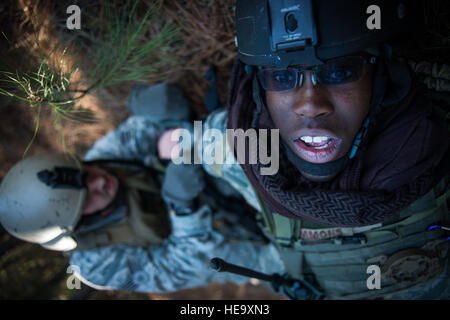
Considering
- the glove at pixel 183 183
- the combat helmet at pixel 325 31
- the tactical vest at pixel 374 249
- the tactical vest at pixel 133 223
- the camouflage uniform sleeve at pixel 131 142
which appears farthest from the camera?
the camouflage uniform sleeve at pixel 131 142

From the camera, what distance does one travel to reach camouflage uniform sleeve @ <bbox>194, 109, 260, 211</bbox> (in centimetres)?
139

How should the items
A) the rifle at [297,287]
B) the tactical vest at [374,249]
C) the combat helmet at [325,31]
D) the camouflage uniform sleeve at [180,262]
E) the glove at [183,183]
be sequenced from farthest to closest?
the camouflage uniform sleeve at [180,262]
the glove at [183,183]
the rifle at [297,287]
the tactical vest at [374,249]
the combat helmet at [325,31]

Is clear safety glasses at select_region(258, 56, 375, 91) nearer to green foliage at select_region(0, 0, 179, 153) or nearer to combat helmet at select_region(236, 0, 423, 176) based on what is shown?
combat helmet at select_region(236, 0, 423, 176)

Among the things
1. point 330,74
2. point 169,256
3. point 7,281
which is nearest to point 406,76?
point 330,74

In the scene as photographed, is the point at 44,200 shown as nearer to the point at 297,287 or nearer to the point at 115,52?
the point at 115,52

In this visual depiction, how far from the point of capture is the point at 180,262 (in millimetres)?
1783

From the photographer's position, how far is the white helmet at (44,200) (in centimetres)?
149

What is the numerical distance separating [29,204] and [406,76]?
1769mm

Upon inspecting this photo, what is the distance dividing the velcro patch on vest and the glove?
65 cm

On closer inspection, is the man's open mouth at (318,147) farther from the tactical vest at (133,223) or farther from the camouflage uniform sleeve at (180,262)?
the tactical vest at (133,223)

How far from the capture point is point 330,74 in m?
0.94

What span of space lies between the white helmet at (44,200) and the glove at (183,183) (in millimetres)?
495

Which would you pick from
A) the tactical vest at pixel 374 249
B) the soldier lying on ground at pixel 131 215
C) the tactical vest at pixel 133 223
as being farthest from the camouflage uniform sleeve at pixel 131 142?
the tactical vest at pixel 374 249

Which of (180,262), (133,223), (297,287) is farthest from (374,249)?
(133,223)
